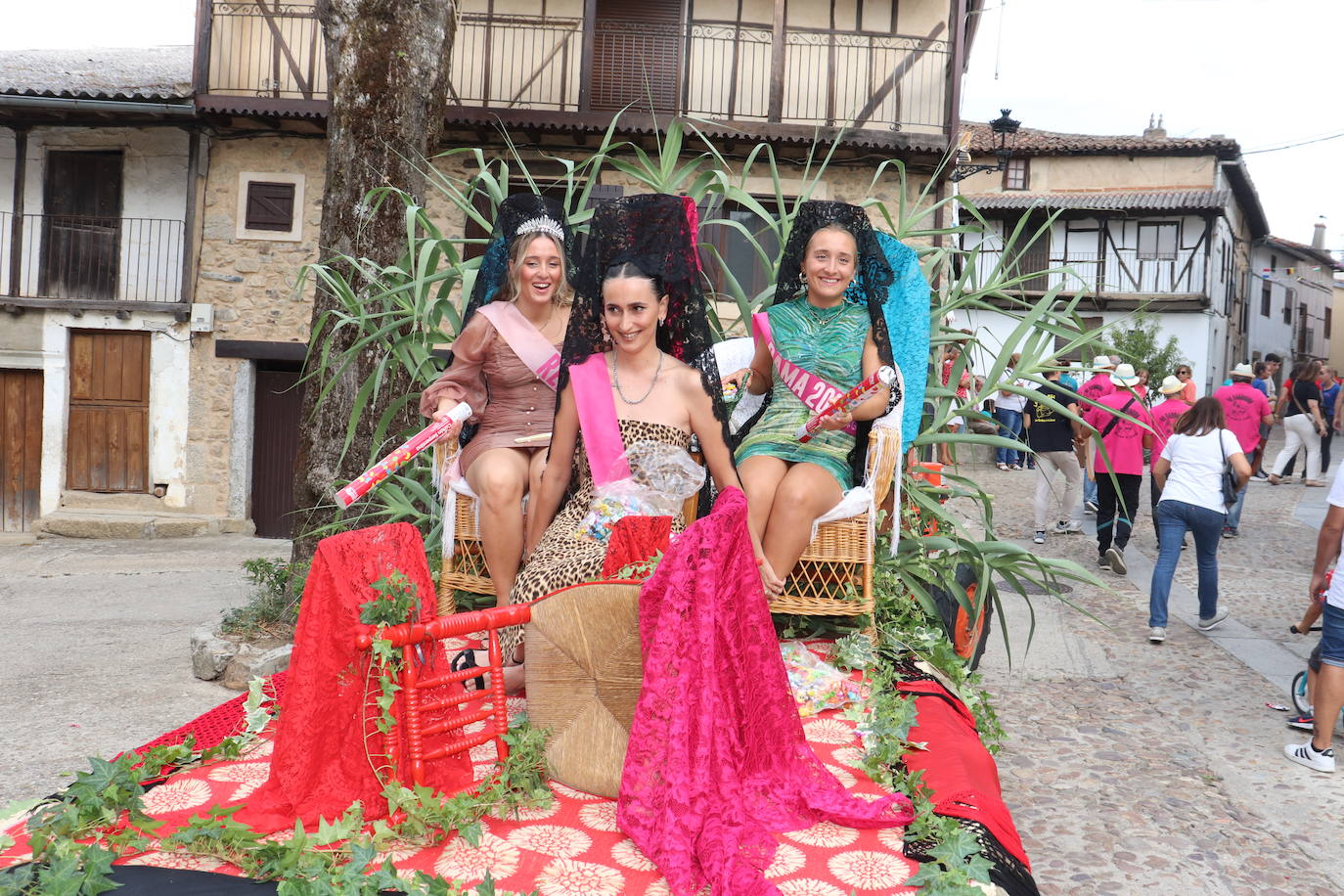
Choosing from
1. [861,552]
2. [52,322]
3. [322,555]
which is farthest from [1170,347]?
[322,555]

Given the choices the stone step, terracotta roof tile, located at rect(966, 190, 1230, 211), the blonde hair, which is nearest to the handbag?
the blonde hair

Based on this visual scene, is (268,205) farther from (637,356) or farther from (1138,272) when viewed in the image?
(1138,272)

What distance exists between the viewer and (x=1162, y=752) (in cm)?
498

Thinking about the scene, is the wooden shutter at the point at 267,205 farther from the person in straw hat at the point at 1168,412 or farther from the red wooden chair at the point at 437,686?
the red wooden chair at the point at 437,686

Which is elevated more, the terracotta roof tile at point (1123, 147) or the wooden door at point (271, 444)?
the terracotta roof tile at point (1123, 147)

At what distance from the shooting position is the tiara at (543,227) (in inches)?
157

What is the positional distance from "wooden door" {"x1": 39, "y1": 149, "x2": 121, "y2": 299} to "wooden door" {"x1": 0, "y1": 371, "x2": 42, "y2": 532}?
125 centimetres

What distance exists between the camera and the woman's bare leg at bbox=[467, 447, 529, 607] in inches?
145

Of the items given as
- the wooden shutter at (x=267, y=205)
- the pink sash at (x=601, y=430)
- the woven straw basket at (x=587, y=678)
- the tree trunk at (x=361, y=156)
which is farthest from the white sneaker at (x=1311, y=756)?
the wooden shutter at (x=267, y=205)

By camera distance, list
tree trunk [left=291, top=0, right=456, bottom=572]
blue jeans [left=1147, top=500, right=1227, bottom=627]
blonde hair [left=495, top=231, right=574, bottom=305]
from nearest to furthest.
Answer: blonde hair [left=495, top=231, right=574, bottom=305] < tree trunk [left=291, top=0, right=456, bottom=572] < blue jeans [left=1147, top=500, right=1227, bottom=627]

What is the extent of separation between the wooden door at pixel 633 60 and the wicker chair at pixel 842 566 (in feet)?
34.1

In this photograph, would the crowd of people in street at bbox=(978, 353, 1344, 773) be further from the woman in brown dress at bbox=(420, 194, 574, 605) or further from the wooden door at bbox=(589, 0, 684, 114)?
the wooden door at bbox=(589, 0, 684, 114)

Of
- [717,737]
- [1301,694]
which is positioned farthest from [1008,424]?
[717,737]

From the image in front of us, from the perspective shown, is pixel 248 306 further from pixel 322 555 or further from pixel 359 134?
pixel 322 555
